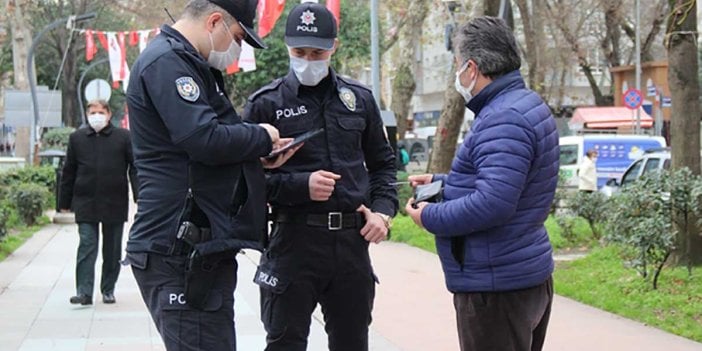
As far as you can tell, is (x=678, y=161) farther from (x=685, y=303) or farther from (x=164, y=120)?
(x=164, y=120)

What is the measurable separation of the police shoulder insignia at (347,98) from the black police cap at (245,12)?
36.9 inches

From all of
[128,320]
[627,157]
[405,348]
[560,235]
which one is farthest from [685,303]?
[627,157]

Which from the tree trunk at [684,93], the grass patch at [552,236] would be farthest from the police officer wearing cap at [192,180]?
the grass patch at [552,236]

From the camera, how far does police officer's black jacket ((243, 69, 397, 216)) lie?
4.71 m

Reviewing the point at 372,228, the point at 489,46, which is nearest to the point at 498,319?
the point at 372,228

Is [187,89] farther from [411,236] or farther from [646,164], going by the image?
[646,164]

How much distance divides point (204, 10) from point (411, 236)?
13.7 meters

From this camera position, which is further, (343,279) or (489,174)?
(343,279)

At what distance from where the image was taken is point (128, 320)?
909 centimetres

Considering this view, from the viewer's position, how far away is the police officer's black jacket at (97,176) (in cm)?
959

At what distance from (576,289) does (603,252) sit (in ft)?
8.12

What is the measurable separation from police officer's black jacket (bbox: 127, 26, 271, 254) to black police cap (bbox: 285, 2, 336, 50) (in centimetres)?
100

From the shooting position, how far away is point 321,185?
4547mm

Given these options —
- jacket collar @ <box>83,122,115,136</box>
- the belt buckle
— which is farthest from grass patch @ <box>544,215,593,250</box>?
the belt buckle
